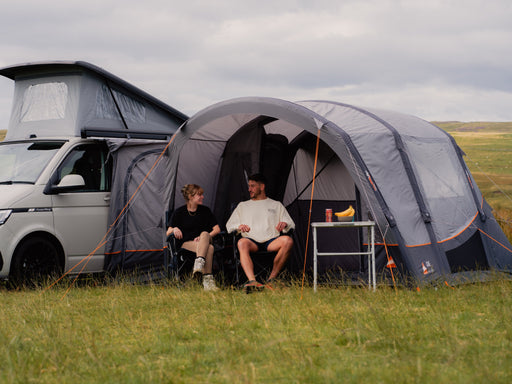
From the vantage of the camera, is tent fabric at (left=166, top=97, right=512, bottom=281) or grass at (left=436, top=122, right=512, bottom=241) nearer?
tent fabric at (left=166, top=97, right=512, bottom=281)

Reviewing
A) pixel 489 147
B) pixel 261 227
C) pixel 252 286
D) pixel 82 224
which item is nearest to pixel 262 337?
pixel 252 286

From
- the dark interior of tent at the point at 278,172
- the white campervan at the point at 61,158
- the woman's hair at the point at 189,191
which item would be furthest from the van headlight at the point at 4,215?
the dark interior of tent at the point at 278,172

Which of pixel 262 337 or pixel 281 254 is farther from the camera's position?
pixel 281 254

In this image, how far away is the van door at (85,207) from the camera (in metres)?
7.89

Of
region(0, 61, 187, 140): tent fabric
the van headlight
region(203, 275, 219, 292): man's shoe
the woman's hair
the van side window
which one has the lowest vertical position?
region(203, 275, 219, 292): man's shoe

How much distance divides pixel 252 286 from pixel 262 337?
2.16 meters

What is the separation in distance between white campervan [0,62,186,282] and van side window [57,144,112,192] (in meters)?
0.01

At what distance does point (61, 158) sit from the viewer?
795 cm

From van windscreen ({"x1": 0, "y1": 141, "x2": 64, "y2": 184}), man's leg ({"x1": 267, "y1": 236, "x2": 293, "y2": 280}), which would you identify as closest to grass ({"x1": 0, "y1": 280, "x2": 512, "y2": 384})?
man's leg ({"x1": 267, "y1": 236, "x2": 293, "y2": 280})

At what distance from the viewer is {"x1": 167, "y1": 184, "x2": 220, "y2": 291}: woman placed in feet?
24.7

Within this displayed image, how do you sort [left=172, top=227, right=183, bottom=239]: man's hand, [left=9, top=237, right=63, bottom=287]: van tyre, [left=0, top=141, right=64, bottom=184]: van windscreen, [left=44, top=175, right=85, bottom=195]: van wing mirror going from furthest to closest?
[left=0, top=141, right=64, bottom=184]: van windscreen → [left=44, top=175, right=85, bottom=195]: van wing mirror → [left=172, top=227, right=183, bottom=239]: man's hand → [left=9, top=237, right=63, bottom=287]: van tyre

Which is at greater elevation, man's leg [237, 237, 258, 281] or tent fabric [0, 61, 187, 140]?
tent fabric [0, 61, 187, 140]

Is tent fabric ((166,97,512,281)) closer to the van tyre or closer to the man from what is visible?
the man

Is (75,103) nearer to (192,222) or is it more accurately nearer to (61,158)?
(61,158)
